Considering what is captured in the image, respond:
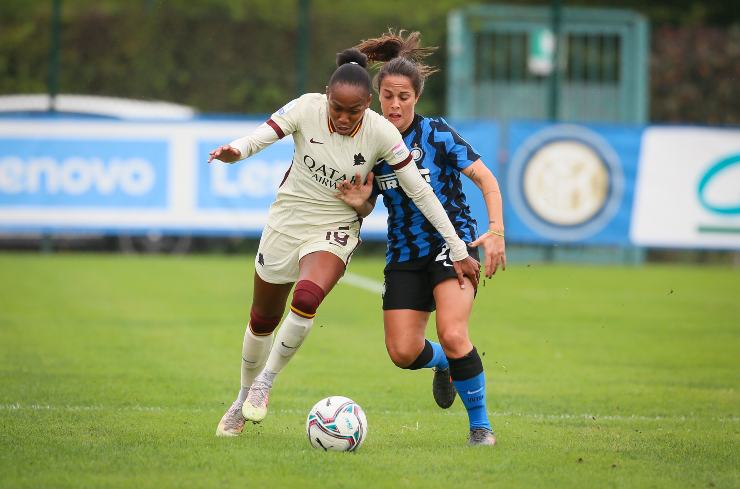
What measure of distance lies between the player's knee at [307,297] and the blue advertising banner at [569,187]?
482 inches

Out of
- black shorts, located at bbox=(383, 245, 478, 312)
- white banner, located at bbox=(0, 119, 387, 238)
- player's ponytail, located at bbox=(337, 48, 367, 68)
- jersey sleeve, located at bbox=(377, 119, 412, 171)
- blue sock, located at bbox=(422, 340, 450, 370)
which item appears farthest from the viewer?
white banner, located at bbox=(0, 119, 387, 238)

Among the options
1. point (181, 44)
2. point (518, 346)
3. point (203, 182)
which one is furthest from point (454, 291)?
point (181, 44)

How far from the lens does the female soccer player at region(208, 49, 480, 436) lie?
20.9 feet

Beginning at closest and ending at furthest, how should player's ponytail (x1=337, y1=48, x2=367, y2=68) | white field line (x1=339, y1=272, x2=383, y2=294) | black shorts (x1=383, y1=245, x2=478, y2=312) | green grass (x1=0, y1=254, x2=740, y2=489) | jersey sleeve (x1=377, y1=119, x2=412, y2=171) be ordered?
1. green grass (x1=0, y1=254, x2=740, y2=489)
2. jersey sleeve (x1=377, y1=119, x2=412, y2=171)
3. player's ponytail (x1=337, y1=48, x2=367, y2=68)
4. black shorts (x1=383, y1=245, x2=478, y2=312)
5. white field line (x1=339, y1=272, x2=383, y2=294)

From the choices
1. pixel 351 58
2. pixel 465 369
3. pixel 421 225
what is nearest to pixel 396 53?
pixel 351 58

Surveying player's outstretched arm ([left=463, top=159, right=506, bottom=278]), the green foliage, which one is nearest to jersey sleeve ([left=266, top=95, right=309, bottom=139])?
player's outstretched arm ([left=463, top=159, right=506, bottom=278])

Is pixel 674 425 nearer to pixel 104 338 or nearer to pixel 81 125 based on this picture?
pixel 104 338

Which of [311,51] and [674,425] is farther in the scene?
[311,51]

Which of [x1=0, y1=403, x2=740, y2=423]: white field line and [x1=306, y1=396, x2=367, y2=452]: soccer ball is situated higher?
[x1=306, y1=396, x2=367, y2=452]: soccer ball

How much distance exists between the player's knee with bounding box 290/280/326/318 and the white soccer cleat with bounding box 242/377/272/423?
449 millimetres

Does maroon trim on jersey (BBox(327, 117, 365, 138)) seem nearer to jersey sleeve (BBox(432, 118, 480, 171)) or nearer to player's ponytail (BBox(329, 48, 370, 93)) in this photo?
player's ponytail (BBox(329, 48, 370, 93))

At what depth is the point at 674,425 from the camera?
23.6 ft

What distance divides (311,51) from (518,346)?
11117mm

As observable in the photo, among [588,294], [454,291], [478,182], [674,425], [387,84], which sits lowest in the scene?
[588,294]
